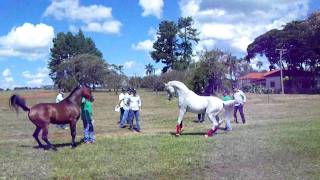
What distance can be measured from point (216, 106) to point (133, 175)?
7.84m

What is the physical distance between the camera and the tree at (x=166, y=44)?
353ft

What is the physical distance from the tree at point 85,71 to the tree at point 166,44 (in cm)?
1229

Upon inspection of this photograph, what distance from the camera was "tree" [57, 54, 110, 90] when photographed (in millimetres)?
102500

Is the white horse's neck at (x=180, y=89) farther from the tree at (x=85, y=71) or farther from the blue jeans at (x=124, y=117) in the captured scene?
the tree at (x=85, y=71)

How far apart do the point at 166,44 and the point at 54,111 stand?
9401 centimetres

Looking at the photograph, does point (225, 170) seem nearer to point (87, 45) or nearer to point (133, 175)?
point (133, 175)

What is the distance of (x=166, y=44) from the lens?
108812 millimetres

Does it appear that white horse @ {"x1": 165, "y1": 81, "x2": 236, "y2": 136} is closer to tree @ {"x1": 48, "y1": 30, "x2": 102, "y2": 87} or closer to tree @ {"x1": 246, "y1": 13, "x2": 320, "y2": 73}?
tree @ {"x1": 246, "y1": 13, "x2": 320, "y2": 73}

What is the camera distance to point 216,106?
59.9ft

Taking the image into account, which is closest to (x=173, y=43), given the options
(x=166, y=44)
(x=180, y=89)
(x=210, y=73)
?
(x=166, y=44)

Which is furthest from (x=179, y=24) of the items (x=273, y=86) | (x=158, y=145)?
(x=158, y=145)

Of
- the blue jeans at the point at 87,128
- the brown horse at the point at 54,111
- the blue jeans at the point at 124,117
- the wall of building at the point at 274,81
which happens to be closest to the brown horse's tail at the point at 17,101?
the brown horse at the point at 54,111

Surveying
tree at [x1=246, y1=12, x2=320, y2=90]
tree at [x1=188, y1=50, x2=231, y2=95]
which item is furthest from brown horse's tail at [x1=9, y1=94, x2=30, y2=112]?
tree at [x1=246, y1=12, x2=320, y2=90]

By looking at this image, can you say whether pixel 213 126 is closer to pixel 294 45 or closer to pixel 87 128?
pixel 87 128
